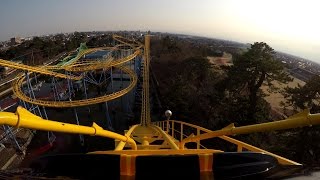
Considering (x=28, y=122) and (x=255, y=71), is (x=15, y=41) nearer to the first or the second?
(x=255, y=71)

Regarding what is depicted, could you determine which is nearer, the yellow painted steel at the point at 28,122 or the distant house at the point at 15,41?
the yellow painted steel at the point at 28,122

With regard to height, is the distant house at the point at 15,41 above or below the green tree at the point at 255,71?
below

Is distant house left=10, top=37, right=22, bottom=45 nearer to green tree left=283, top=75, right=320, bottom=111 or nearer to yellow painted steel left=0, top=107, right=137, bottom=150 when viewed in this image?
green tree left=283, top=75, right=320, bottom=111

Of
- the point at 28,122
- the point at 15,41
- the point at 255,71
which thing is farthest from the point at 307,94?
the point at 15,41

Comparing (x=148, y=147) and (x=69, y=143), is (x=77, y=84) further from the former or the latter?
(x=148, y=147)

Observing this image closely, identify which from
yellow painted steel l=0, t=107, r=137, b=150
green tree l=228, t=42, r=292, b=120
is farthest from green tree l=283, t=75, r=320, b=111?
yellow painted steel l=0, t=107, r=137, b=150

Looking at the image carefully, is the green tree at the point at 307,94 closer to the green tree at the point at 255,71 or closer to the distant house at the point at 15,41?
the green tree at the point at 255,71

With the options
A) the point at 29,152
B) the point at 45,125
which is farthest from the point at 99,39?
the point at 45,125

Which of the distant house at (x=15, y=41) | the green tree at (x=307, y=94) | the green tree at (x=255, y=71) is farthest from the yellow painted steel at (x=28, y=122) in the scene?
the distant house at (x=15, y=41)
